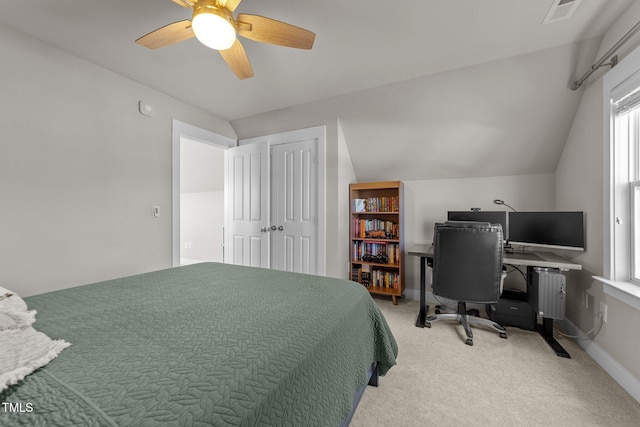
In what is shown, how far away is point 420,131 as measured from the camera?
2834mm

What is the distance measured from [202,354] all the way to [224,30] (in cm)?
151

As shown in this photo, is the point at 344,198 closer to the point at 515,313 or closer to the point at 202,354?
the point at 515,313

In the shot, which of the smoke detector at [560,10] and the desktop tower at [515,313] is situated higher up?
the smoke detector at [560,10]

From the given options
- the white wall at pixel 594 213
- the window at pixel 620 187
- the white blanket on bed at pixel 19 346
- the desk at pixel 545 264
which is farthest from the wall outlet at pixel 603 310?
the white blanket on bed at pixel 19 346

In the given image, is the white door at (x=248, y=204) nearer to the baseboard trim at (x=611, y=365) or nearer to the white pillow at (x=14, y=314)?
the white pillow at (x=14, y=314)

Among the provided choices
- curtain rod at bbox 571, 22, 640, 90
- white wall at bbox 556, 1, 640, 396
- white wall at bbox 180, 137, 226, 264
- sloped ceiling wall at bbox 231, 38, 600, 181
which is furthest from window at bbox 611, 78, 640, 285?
white wall at bbox 180, 137, 226, 264

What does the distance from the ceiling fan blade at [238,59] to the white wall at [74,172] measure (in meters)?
1.37

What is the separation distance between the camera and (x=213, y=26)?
4.25ft

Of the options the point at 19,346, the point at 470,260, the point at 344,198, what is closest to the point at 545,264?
the point at 470,260

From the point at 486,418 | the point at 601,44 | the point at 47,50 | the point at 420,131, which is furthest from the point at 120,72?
the point at 601,44

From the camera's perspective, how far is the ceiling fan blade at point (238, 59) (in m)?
1.58

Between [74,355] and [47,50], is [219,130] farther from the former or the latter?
[74,355]

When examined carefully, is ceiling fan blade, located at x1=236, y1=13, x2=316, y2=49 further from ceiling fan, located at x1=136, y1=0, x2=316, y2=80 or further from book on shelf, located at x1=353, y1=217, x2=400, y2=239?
book on shelf, located at x1=353, y1=217, x2=400, y2=239

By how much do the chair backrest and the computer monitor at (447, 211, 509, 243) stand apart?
0.70m
